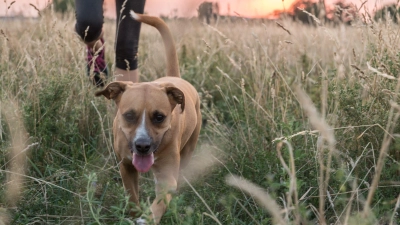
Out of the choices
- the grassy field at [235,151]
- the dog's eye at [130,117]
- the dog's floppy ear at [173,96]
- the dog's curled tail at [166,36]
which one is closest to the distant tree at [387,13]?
the grassy field at [235,151]

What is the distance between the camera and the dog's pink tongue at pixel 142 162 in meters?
3.31

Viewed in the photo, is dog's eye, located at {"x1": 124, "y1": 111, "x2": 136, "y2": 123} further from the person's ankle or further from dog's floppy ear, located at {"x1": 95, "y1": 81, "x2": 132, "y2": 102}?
the person's ankle

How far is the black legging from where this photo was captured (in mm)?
4446

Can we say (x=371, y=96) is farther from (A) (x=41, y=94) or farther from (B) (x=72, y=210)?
(A) (x=41, y=94)

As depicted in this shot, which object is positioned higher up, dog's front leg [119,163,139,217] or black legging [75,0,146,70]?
black legging [75,0,146,70]

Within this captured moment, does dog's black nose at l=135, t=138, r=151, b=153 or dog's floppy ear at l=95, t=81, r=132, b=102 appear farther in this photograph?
dog's floppy ear at l=95, t=81, r=132, b=102

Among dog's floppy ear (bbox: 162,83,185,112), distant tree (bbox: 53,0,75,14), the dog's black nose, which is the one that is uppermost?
dog's floppy ear (bbox: 162,83,185,112)

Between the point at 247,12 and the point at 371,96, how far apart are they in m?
2.27

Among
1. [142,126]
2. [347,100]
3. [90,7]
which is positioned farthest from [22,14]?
[347,100]

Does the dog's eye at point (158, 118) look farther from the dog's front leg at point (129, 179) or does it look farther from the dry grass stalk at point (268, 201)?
the dry grass stalk at point (268, 201)

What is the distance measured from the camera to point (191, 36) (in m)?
8.23

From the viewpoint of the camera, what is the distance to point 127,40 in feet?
15.6

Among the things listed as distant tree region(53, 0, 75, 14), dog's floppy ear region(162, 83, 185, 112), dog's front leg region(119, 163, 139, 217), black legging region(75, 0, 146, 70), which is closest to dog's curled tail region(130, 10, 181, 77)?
black legging region(75, 0, 146, 70)

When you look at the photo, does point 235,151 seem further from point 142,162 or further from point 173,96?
point 142,162
